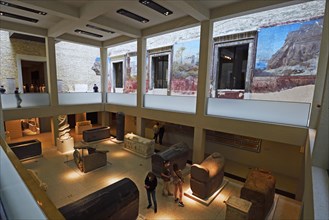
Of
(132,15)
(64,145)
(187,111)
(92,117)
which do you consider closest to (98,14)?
(132,15)

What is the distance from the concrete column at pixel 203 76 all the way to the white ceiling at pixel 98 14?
582 mm

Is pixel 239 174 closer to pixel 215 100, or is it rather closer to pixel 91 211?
pixel 215 100

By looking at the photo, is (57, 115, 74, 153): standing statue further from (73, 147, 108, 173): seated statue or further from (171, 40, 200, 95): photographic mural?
(171, 40, 200, 95): photographic mural

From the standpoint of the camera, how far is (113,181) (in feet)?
24.0

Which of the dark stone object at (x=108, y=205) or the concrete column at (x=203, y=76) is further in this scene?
the concrete column at (x=203, y=76)

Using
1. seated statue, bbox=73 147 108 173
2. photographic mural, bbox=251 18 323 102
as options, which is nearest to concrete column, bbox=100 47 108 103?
seated statue, bbox=73 147 108 173

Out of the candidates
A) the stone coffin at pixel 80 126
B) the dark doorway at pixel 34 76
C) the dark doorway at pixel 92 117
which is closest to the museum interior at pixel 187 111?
the stone coffin at pixel 80 126

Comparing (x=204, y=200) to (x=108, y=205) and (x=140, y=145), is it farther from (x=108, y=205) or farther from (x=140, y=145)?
(x=140, y=145)

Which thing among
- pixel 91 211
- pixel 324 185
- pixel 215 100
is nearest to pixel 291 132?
pixel 215 100

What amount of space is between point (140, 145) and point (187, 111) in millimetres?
3612

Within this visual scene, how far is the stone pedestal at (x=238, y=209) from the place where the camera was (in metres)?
4.59

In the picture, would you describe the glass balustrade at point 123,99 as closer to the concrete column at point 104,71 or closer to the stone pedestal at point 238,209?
the concrete column at point 104,71

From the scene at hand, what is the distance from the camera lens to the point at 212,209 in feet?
19.2

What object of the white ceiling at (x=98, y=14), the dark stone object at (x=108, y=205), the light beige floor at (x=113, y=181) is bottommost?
the light beige floor at (x=113, y=181)
